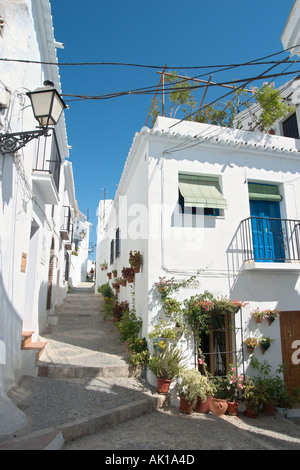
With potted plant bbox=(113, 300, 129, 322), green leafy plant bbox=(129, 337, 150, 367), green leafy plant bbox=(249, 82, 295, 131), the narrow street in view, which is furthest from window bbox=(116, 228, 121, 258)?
green leafy plant bbox=(249, 82, 295, 131)

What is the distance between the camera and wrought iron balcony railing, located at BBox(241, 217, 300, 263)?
7.52 m

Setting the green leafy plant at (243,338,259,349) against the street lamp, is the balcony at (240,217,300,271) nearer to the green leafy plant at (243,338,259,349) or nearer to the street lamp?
the green leafy plant at (243,338,259,349)

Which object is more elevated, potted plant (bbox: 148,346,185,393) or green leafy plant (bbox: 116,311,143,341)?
green leafy plant (bbox: 116,311,143,341)

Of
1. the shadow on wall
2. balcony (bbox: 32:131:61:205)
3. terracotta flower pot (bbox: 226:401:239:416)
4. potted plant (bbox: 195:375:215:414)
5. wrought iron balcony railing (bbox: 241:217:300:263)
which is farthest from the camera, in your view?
wrought iron balcony railing (bbox: 241:217:300:263)

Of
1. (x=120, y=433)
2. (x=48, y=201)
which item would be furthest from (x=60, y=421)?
(x=48, y=201)

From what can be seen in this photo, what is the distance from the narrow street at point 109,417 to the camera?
3885mm

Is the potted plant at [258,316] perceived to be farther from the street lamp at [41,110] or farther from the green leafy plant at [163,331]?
the street lamp at [41,110]

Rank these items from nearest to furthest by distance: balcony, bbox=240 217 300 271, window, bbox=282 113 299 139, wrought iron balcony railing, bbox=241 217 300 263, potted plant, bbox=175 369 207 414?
potted plant, bbox=175 369 207 414
balcony, bbox=240 217 300 271
wrought iron balcony railing, bbox=241 217 300 263
window, bbox=282 113 299 139

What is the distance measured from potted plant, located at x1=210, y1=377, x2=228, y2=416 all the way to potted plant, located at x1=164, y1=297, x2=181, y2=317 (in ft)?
5.87

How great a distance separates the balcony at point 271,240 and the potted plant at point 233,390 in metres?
2.73

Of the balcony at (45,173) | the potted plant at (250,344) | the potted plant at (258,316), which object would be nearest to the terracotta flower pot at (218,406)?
the potted plant at (250,344)

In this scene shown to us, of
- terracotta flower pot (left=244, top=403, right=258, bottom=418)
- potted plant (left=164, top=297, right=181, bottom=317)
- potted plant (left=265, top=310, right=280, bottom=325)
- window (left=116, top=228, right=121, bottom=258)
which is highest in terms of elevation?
window (left=116, top=228, right=121, bottom=258)

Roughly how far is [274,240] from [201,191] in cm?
245

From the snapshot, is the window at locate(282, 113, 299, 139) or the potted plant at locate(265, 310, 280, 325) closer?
the potted plant at locate(265, 310, 280, 325)
